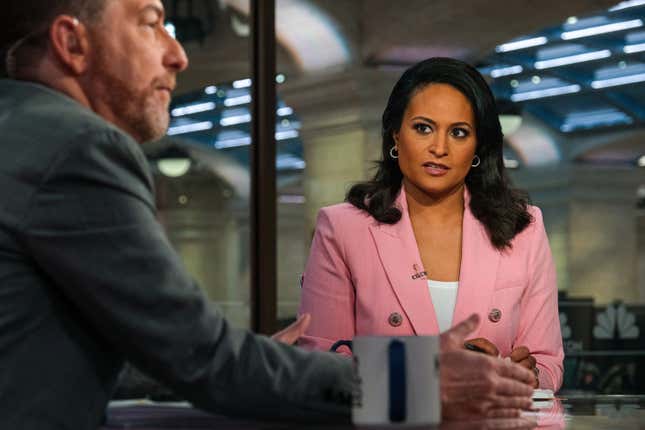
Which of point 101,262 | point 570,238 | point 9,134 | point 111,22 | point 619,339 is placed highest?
point 111,22

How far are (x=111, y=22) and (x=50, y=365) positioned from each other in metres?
0.47

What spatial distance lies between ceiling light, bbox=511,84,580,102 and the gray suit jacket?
499 cm

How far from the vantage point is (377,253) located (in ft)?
9.29

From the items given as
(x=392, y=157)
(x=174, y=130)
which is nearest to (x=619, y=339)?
(x=174, y=130)

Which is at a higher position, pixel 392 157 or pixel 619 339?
pixel 392 157

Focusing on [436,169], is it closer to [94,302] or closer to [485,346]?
[485,346]

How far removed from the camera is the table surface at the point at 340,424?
5.03ft

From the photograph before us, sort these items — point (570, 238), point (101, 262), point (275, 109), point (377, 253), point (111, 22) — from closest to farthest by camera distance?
1. point (101, 262)
2. point (111, 22)
3. point (377, 253)
4. point (275, 109)
5. point (570, 238)

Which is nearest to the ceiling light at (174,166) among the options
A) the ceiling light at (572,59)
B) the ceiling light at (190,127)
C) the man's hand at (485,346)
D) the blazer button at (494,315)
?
the ceiling light at (190,127)

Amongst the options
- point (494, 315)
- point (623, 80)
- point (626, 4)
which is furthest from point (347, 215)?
point (623, 80)

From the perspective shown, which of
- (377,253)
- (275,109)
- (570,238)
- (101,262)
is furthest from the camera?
(570,238)

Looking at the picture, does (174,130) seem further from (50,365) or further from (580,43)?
(50,365)

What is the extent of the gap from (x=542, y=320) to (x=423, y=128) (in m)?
0.54

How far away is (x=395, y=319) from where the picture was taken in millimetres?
2760
